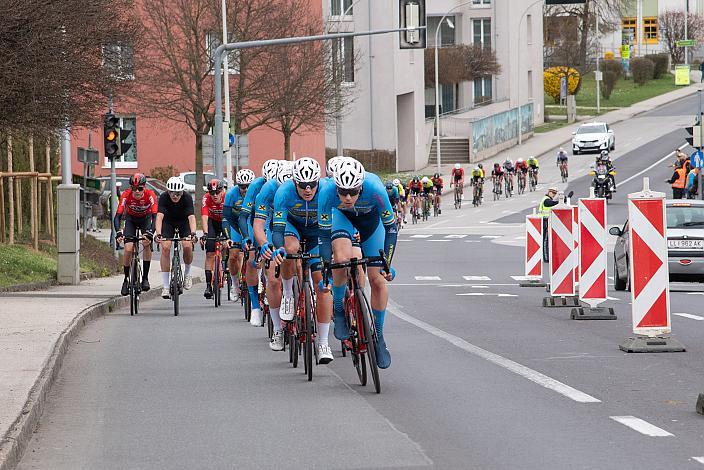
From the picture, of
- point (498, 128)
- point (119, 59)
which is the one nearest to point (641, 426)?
point (119, 59)

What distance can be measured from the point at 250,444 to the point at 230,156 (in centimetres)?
3610

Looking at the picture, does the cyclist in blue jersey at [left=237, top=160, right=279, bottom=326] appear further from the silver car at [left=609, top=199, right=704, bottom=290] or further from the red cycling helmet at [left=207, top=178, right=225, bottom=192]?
the silver car at [left=609, top=199, right=704, bottom=290]

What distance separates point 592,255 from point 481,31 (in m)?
78.7

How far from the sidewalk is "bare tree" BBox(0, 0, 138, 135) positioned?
4388 cm

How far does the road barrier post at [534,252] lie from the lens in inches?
937

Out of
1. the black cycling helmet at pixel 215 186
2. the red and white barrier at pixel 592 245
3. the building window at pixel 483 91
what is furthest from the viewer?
the building window at pixel 483 91

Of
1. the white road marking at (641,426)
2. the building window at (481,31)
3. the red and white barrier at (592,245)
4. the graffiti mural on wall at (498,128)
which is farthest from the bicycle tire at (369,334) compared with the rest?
the building window at (481,31)

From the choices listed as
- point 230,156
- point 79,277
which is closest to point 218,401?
point 79,277

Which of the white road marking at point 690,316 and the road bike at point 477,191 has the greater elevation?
the road bike at point 477,191

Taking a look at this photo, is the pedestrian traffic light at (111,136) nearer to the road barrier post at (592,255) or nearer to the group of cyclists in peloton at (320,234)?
the group of cyclists in peloton at (320,234)

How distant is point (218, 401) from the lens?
35.1 ft

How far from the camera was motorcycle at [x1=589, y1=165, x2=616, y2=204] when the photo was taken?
5450cm

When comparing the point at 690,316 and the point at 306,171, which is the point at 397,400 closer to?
the point at 306,171

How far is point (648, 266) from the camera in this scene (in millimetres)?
13180
